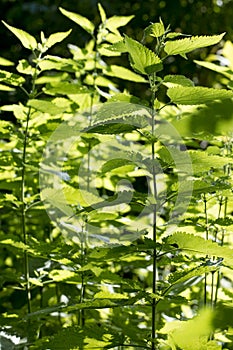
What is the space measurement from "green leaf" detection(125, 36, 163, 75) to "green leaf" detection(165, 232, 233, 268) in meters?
0.27

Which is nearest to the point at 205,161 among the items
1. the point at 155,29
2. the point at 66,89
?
the point at 155,29

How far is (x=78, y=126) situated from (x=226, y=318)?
91 centimetres

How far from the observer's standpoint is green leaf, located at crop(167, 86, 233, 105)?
966 millimetres

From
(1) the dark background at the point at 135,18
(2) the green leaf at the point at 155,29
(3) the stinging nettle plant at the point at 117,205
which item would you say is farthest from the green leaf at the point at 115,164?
(1) the dark background at the point at 135,18

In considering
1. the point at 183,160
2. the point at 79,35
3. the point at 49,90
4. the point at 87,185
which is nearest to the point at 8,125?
the point at 49,90

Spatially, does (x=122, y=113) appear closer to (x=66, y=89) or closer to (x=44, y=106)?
(x=44, y=106)

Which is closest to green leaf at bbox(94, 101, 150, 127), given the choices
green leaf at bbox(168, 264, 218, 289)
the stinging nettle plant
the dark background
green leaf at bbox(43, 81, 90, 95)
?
the stinging nettle plant

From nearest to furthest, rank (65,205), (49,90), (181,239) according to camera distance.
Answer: (181,239) → (65,205) → (49,90)

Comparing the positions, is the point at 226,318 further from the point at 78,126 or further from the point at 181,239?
the point at 78,126

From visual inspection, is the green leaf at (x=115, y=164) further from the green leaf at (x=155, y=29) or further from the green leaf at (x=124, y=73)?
the green leaf at (x=124, y=73)

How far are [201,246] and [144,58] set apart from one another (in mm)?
305

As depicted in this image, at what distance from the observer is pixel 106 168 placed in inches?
41.0

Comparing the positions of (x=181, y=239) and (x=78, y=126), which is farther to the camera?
(x=78, y=126)

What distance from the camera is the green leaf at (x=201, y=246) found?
892 mm
